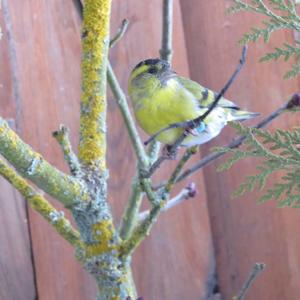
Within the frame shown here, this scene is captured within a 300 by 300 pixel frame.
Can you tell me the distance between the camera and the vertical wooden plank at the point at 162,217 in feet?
4.58

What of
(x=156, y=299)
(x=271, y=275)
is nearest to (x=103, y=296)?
(x=156, y=299)

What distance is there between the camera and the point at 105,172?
0.91 meters

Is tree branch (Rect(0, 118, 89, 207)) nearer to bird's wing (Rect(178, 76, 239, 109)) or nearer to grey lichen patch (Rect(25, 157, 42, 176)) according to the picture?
grey lichen patch (Rect(25, 157, 42, 176))

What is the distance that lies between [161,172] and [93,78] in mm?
577

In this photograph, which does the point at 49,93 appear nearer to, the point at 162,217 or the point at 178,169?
the point at 162,217

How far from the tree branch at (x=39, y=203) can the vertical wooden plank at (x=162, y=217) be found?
454 mm

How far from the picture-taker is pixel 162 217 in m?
1.45

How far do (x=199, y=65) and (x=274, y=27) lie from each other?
2.01 ft

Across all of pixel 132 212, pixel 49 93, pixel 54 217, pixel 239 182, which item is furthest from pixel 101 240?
pixel 239 182

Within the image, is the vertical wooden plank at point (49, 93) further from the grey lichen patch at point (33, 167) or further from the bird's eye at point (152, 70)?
the grey lichen patch at point (33, 167)

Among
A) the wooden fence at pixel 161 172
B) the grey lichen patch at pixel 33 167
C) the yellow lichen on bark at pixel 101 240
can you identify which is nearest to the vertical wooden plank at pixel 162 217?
the wooden fence at pixel 161 172

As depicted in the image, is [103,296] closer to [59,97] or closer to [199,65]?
[59,97]

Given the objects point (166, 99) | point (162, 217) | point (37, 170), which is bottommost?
point (162, 217)

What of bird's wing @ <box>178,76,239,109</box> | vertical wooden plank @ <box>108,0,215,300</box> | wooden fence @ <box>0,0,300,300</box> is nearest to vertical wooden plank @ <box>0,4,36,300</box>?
wooden fence @ <box>0,0,300,300</box>
